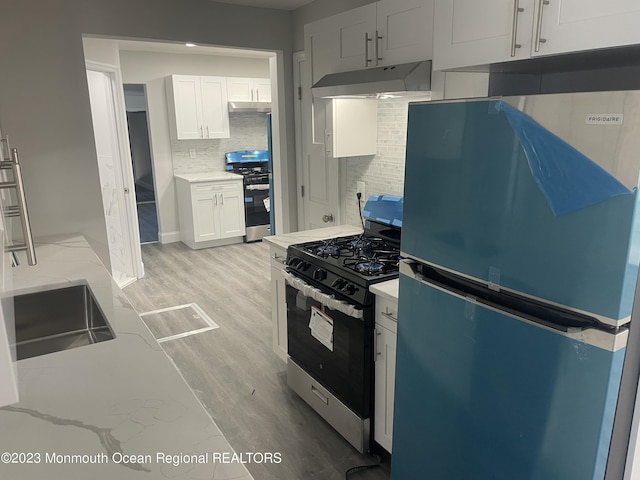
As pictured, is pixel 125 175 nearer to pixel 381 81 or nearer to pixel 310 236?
pixel 310 236

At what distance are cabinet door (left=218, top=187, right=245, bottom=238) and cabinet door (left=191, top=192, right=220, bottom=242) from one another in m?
0.08

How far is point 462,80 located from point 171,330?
9.92ft

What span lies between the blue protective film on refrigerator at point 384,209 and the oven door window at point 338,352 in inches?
27.3

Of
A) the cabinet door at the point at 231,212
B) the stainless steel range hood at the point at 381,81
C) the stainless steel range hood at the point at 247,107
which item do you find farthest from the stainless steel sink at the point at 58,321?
the stainless steel range hood at the point at 247,107

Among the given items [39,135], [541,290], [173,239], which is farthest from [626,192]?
[173,239]

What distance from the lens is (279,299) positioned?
2.97 m

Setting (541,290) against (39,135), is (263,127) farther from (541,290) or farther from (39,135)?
(541,290)

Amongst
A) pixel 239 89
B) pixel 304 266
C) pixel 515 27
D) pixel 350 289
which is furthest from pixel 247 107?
pixel 515 27

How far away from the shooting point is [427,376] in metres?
1.73

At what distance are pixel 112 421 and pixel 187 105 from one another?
217 inches

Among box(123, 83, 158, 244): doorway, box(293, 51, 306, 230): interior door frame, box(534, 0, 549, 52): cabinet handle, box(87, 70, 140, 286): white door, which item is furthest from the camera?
box(123, 83, 158, 244): doorway

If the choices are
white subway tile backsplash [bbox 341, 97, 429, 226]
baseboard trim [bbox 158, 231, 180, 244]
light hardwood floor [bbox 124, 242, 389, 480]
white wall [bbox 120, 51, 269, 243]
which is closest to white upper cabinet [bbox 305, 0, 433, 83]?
white subway tile backsplash [bbox 341, 97, 429, 226]

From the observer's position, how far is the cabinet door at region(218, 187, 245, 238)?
6.11 meters

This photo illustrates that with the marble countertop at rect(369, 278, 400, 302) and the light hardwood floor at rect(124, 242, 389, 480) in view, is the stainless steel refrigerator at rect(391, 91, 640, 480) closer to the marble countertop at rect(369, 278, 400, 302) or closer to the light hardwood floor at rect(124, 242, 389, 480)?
the marble countertop at rect(369, 278, 400, 302)
